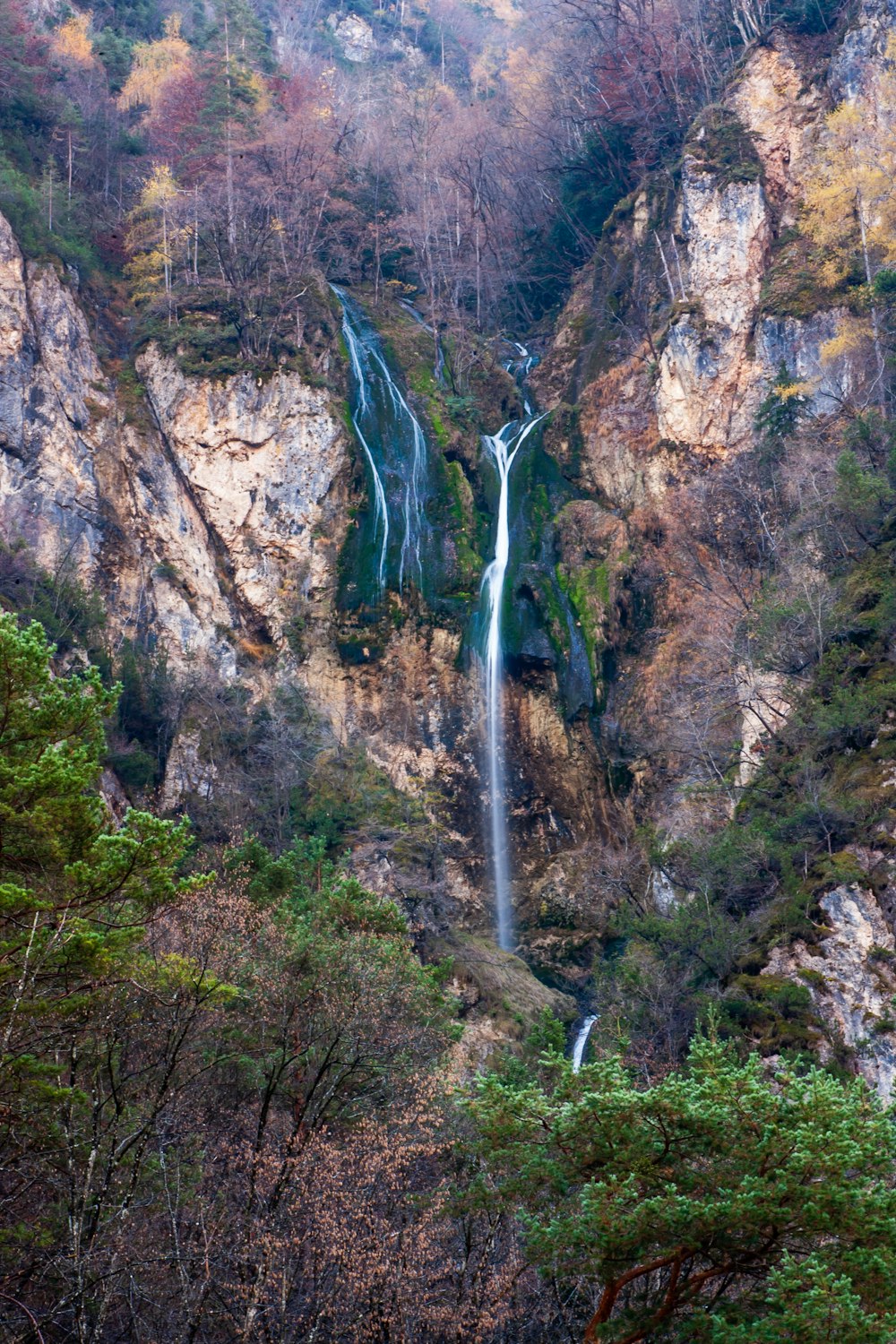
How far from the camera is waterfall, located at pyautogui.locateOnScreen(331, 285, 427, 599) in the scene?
29109 millimetres

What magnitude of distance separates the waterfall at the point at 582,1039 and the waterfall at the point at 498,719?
126 inches

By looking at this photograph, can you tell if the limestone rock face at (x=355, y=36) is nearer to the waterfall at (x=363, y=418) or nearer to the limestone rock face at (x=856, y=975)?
the waterfall at (x=363, y=418)

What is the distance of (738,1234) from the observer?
7953 mm

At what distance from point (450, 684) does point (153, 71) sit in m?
29.4

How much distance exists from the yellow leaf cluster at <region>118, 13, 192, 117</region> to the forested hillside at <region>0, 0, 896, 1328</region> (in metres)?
0.32

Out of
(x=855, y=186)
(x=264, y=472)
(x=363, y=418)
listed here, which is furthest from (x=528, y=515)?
(x=855, y=186)

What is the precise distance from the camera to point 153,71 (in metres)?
40.2

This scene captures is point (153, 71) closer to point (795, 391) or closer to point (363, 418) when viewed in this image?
point (363, 418)

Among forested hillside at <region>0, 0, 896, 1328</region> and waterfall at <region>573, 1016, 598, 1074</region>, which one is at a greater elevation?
forested hillside at <region>0, 0, 896, 1328</region>

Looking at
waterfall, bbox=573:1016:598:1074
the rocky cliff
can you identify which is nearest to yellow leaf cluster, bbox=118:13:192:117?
the rocky cliff

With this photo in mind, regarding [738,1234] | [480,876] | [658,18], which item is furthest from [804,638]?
[658,18]

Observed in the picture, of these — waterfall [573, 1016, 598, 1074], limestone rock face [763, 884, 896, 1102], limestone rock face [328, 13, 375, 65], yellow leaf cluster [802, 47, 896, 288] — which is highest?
limestone rock face [328, 13, 375, 65]

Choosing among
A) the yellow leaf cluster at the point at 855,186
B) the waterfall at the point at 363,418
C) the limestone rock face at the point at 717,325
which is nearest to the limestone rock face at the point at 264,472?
the waterfall at the point at 363,418

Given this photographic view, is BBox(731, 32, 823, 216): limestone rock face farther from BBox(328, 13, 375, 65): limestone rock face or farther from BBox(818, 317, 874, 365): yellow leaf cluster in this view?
BBox(328, 13, 375, 65): limestone rock face
